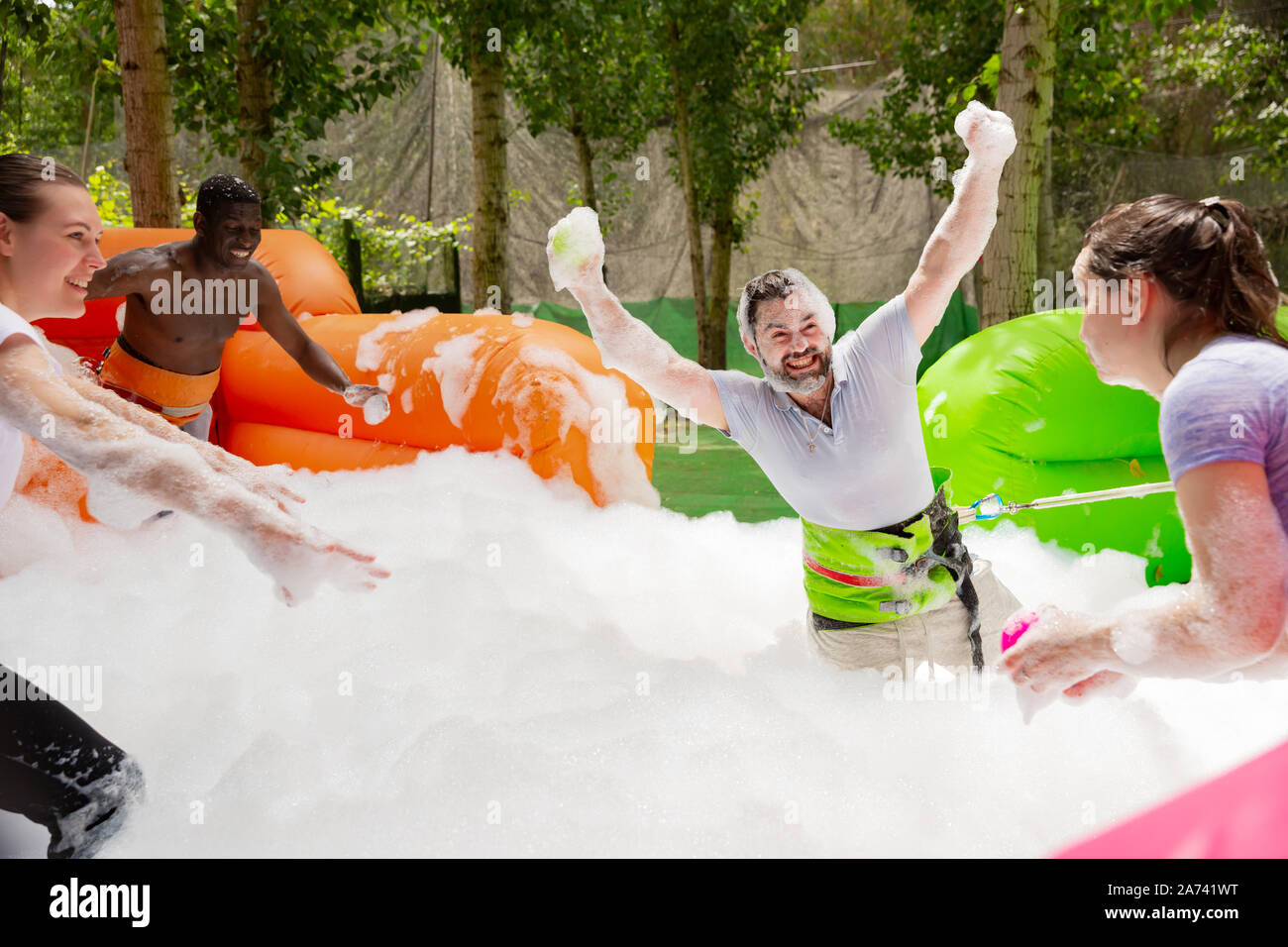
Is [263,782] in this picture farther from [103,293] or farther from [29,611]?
[103,293]

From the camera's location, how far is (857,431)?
1.74 meters

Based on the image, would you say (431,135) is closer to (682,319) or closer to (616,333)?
(682,319)

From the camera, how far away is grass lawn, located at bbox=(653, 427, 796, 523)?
13.3ft

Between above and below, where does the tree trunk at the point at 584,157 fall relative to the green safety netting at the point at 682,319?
above

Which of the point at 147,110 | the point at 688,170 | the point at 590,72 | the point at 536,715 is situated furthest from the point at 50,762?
the point at 688,170

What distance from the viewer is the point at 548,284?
1156 cm

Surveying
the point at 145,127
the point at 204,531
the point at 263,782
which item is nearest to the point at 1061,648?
the point at 263,782

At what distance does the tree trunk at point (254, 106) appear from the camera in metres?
5.12

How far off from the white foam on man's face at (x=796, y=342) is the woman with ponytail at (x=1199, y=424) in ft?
1.87

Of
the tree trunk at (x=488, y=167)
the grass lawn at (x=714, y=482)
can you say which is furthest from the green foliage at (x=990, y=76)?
the tree trunk at (x=488, y=167)

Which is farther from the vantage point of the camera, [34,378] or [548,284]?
[548,284]

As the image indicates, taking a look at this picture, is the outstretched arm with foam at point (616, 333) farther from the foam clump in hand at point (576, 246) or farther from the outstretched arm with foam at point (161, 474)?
the outstretched arm with foam at point (161, 474)

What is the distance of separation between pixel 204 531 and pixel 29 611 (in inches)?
16.2

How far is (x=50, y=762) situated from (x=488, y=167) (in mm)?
4484
